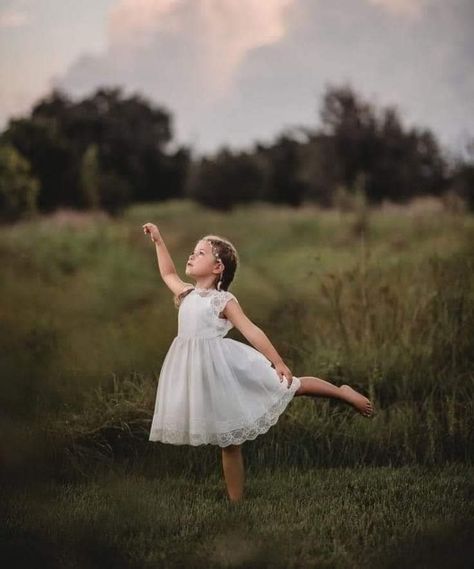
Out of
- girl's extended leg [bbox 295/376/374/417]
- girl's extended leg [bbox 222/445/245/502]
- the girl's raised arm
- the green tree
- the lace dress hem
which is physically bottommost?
girl's extended leg [bbox 222/445/245/502]

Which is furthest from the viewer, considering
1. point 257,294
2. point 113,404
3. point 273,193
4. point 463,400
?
point 273,193

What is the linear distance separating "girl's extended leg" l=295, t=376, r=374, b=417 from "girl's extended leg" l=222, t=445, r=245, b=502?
320mm

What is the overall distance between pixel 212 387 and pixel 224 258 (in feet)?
1.59

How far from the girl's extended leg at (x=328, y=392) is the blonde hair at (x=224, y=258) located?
47 cm

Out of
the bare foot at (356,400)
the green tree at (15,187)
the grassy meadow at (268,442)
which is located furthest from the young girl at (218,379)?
the green tree at (15,187)

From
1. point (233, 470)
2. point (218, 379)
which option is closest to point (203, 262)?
point (218, 379)

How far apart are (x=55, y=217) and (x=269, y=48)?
163 inches

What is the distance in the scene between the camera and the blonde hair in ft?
9.48

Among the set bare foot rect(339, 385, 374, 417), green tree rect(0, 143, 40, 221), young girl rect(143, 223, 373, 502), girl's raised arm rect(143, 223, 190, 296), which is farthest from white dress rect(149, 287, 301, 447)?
green tree rect(0, 143, 40, 221)

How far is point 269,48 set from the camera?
758 centimetres

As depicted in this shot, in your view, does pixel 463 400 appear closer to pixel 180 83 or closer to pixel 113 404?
pixel 113 404

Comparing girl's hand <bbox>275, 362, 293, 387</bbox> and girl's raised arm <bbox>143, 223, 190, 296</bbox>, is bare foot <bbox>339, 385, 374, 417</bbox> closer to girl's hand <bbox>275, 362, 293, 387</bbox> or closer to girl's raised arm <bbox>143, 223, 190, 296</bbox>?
girl's hand <bbox>275, 362, 293, 387</bbox>

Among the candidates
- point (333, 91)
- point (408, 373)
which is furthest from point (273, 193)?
point (408, 373)

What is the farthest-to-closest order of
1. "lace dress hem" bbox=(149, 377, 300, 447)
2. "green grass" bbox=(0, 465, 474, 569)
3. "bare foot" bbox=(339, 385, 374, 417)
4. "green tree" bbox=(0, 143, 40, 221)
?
"green tree" bbox=(0, 143, 40, 221), "bare foot" bbox=(339, 385, 374, 417), "lace dress hem" bbox=(149, 377, 300, 447), "green grass" bbox=(0, 465, 474, 569)
